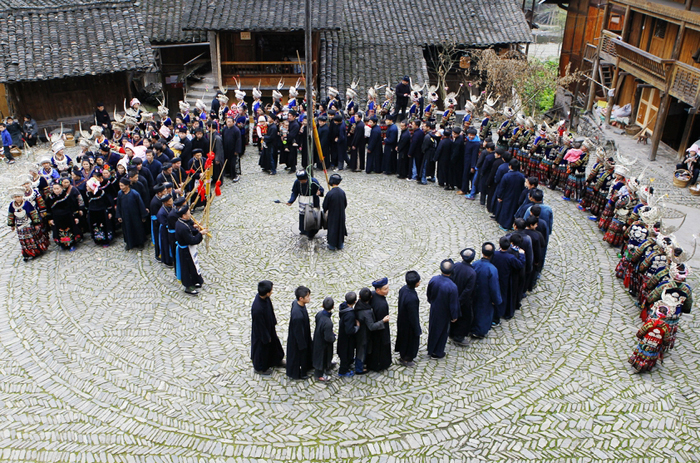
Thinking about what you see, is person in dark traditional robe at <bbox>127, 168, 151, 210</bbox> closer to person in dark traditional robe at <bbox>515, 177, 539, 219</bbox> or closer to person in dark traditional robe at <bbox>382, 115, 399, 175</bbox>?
person in dark traditional robe at <bbox>382, 115, 399, 175</bbox>

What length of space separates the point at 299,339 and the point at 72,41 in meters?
16.6

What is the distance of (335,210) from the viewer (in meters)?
11.7

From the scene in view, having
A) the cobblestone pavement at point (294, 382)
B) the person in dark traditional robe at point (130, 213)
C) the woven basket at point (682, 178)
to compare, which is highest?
the person in dark traditional robe at point (130, 213)

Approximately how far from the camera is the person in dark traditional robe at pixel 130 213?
468 inches

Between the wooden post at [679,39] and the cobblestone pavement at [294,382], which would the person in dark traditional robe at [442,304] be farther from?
the wooden post at [679,39]

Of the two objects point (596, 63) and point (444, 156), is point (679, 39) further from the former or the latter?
point (444, 156)

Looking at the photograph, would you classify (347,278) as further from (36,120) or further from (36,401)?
(36,120)

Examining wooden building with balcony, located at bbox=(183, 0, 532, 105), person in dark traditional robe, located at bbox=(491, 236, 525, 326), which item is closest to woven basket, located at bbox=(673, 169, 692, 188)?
wooden building with balcony, located at bbox=(183, 0, 532, 105)

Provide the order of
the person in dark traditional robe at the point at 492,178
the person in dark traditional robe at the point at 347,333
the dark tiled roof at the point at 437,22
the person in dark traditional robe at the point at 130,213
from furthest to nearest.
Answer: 1. the dark tiled roof at the point at 437,22
2. the person in dark traditional robe at the point at 492,178
3. the person in dark traditional robe at the point at 130,213
4. the person in dark traditional robe at the point at 347,333

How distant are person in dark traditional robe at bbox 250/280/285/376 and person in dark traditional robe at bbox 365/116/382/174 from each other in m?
8.83

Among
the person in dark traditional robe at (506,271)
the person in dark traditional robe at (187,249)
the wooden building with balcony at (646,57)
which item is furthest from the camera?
the wooden building with balcony at (646,57)

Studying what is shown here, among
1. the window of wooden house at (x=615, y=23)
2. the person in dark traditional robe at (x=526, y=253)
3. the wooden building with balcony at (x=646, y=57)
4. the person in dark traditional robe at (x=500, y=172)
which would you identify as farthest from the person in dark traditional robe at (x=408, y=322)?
the window of wooden house at (x=615, y=23)

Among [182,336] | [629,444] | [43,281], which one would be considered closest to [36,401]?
[182,336]

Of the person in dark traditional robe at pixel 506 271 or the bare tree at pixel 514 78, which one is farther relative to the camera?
the bare tree at pixel 514 78
